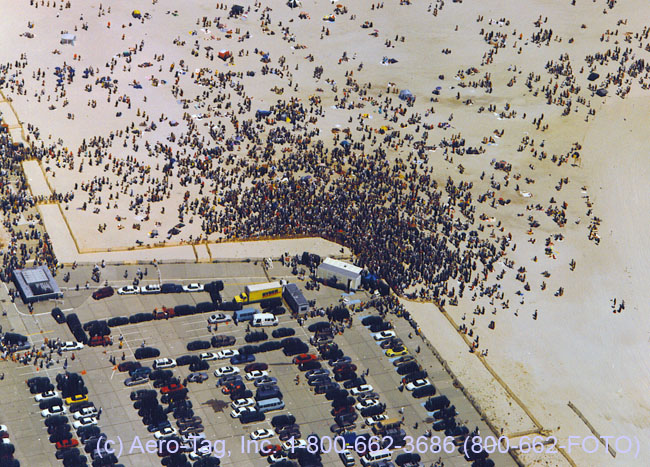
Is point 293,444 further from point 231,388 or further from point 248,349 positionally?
point 248,349

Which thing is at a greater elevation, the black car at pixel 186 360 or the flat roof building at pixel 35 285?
the flat roof building at pixel 35 285

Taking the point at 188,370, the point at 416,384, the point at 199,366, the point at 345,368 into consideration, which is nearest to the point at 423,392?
the point at 416,384

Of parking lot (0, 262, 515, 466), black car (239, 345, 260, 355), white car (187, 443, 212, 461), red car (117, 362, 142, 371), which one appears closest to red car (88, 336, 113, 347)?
parking lot (0, 262, 515, 466)

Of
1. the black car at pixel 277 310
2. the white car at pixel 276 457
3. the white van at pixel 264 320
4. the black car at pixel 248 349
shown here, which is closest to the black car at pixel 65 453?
the white car at pixel 276 457

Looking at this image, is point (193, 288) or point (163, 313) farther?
point (193, 288)

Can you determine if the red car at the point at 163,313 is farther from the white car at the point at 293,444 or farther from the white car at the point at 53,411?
the white car at the point at 293,444
